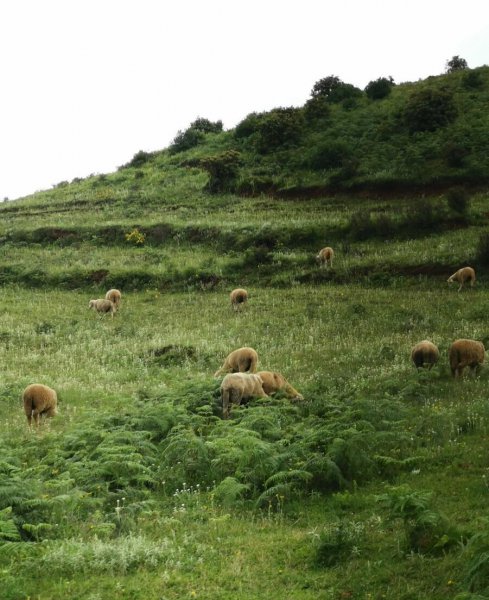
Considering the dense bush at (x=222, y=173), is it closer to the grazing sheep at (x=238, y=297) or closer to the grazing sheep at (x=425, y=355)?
the grazing sheep at (x=238, y=297)

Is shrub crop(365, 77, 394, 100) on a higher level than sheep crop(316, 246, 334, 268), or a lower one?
higher

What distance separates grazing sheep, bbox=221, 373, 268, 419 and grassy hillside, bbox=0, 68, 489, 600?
0.46 m

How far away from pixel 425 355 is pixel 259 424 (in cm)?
700

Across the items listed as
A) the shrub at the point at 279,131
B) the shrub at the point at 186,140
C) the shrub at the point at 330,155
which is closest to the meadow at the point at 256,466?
the shrub at the point at 330,155

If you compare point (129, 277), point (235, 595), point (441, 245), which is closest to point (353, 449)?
point (235, 595)

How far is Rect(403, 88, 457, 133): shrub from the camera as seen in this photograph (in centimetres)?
5334

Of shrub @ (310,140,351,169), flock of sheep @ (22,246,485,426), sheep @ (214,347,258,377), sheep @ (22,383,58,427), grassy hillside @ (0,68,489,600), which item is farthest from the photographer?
shrub @ (310,140,351,169)

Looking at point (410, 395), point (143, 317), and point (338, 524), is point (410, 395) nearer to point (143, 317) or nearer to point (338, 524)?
point (338, 524)

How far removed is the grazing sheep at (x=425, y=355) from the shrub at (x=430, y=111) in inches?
1572

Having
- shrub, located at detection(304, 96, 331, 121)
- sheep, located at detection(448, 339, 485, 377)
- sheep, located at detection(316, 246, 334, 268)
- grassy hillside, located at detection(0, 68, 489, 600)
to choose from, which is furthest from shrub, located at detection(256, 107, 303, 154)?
sheep, located at detection(448, 339, 485, 377)

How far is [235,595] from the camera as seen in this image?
7.10 m

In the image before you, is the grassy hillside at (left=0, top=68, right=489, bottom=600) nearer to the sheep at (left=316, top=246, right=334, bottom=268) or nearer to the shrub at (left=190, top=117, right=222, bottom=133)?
the sheep at (left=316, top=246, right=334, bottom=268)

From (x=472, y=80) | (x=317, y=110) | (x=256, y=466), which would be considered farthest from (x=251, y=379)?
(x=472, y=80)

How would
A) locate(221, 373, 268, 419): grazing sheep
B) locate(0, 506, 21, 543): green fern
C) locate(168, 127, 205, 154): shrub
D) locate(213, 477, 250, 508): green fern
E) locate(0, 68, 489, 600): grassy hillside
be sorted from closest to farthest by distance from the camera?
locate(0, 68, 489, 600): grassy hillside
locate(0, 506, 21, 543): green fern
locate(213, 477, 250, 508): green fern
locate(221, 373, 268, 419): grazing sheep
locate(168, 127, 205, 154): shrub
